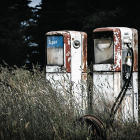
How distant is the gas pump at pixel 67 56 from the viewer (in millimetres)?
5566

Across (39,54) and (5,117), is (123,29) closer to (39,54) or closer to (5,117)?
(5,117)

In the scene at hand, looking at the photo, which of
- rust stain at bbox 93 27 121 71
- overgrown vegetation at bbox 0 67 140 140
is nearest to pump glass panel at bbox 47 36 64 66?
rust stain at bbox 93 27 121 71

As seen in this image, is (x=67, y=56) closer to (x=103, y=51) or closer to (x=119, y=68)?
(x=103, y=51)

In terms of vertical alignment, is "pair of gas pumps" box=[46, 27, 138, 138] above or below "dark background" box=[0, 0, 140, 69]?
below

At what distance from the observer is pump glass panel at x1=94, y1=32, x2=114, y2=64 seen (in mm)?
4906

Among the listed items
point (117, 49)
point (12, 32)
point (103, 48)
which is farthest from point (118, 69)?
point (12, 32)

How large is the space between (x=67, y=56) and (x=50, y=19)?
421 inches

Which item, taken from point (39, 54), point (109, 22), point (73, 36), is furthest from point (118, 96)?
point (39, 54)

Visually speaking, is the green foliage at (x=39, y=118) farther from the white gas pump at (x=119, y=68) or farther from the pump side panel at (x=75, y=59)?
the pump side panel at (x=75, y=59)

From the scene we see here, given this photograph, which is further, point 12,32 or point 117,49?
point 12,32

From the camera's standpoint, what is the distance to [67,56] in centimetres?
557

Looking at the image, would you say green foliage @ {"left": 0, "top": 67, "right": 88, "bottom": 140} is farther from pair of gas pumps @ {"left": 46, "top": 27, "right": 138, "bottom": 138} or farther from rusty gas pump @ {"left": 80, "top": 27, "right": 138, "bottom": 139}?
rusty gas pump @ {"left": 80, "top": 27, "right": 138, "bottom": 139}

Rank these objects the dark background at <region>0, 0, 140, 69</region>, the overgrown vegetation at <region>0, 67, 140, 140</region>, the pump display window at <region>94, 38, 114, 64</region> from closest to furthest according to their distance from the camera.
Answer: the overgrown vegetation at <region>0, 67, 140, 140</region>
the pump display window at <region>94, 38, 114, 64</region>
the dark background at <region>0, 0, 140, 69</region>

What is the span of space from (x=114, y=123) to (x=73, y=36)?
210 centimetres
